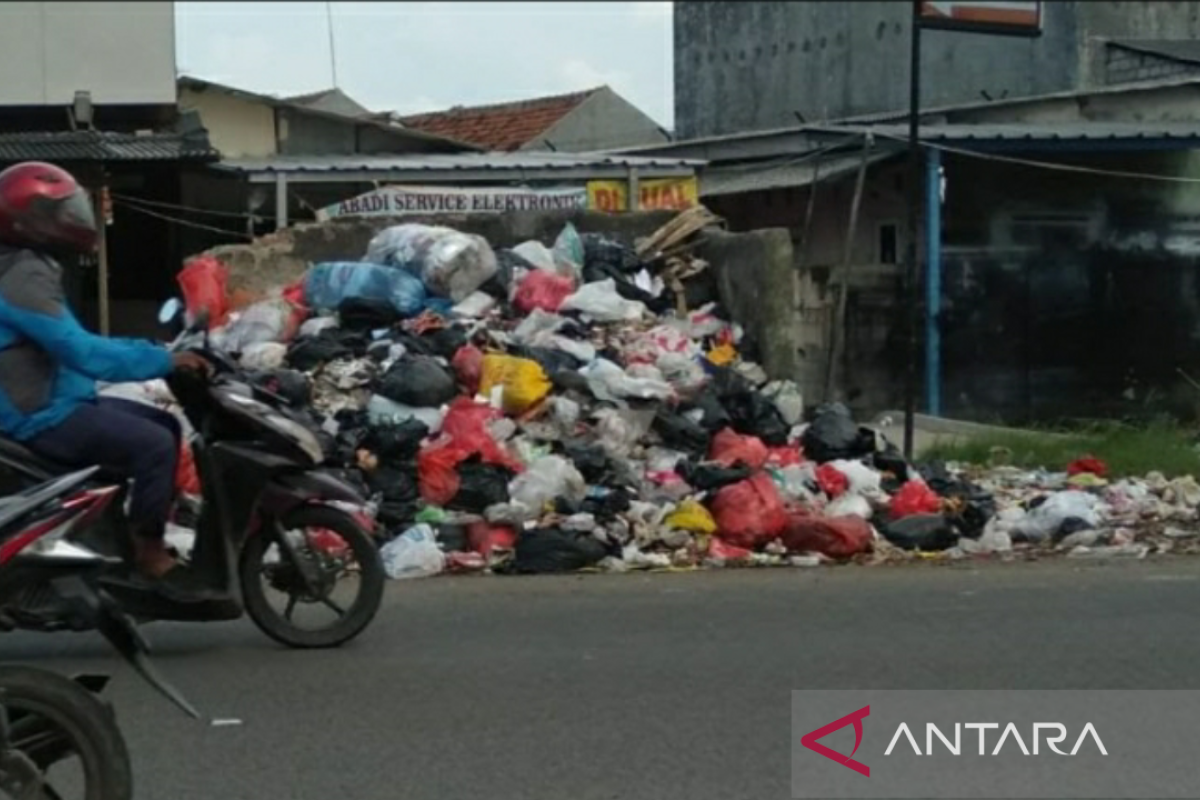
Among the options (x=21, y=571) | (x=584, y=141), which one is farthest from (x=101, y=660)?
(x=584, y=141)

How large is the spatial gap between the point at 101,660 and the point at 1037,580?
15.8ft

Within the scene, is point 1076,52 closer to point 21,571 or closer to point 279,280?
point 279,280

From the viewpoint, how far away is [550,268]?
44.7 feet

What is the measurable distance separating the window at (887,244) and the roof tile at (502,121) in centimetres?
1324

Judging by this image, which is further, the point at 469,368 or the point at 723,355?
the point at 723,355

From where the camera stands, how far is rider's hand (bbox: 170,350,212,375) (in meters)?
6.90

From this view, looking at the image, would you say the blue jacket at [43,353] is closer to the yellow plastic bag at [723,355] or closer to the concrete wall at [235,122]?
the yellow plastic bag at [723,355]

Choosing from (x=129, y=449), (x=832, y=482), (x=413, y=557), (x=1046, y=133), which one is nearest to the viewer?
(x=129, y=449)

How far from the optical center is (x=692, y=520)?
34.2 feet

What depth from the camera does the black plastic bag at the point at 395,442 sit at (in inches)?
424

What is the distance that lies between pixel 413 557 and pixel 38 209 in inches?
142

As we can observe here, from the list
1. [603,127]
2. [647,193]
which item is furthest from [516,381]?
[603,127]

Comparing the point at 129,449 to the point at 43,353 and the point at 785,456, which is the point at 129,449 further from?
the point at 785,456

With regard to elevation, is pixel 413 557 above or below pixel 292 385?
below
